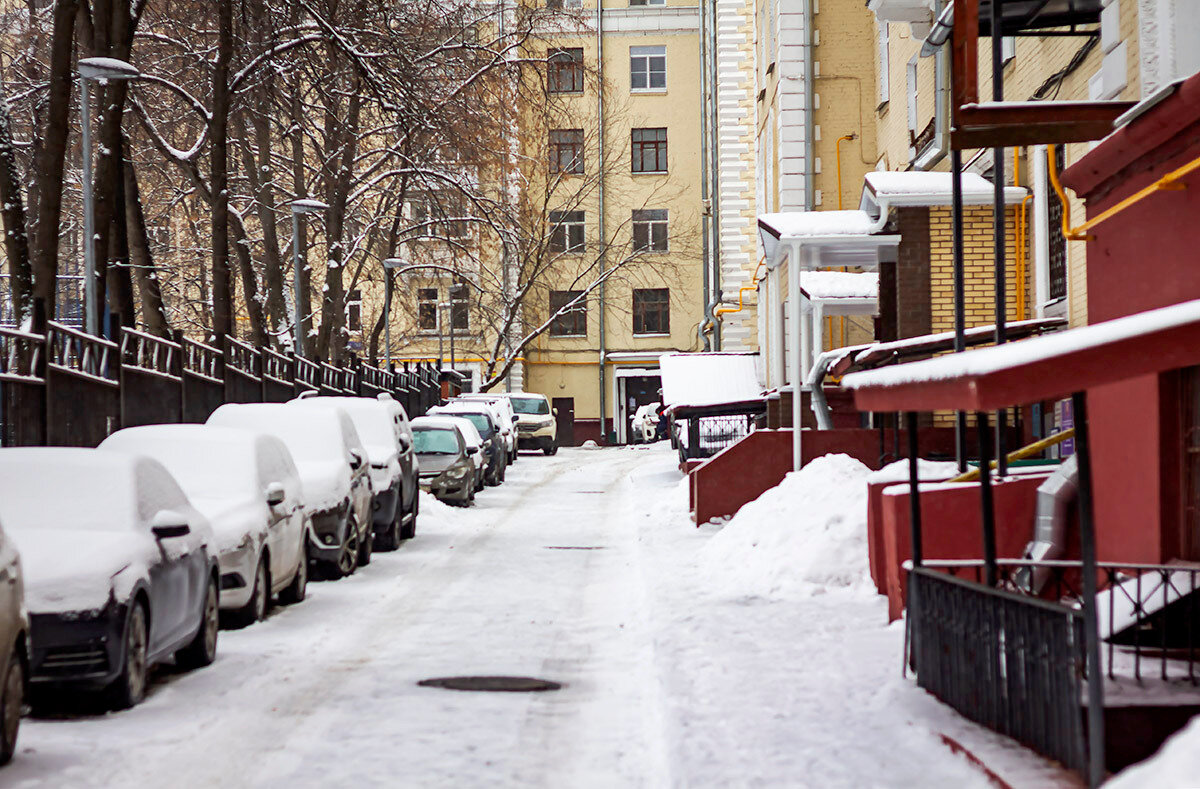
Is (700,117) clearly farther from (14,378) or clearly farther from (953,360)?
(953,360)

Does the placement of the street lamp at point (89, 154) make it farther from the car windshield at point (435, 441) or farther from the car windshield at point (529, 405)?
the car windshield at point (529, 405)

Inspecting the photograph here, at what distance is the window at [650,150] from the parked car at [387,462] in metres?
47.5

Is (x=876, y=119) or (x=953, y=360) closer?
(x=953, y=360)

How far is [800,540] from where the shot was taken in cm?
1463

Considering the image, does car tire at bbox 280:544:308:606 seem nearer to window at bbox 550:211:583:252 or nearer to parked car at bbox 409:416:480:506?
parked car at bbox 409:416:480:506

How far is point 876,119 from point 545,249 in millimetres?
22115

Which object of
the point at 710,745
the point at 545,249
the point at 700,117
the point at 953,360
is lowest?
the point at 710,745

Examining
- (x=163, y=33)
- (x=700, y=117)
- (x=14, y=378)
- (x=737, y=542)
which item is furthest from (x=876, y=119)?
(x=700, y=117)

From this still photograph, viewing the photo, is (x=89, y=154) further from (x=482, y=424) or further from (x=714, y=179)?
(x=714, y=179)

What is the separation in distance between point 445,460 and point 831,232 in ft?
33.0

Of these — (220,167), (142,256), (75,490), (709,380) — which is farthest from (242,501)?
(709,380)

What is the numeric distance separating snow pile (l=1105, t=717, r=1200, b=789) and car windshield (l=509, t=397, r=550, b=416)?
166 ft

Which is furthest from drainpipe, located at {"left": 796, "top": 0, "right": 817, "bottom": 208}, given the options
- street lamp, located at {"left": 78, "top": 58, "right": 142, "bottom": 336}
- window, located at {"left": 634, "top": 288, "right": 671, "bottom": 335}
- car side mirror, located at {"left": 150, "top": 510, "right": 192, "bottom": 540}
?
window, located at {"left": 634, "top": 288, "right": 671, "bottom": 335}

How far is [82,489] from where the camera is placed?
32.3ft
